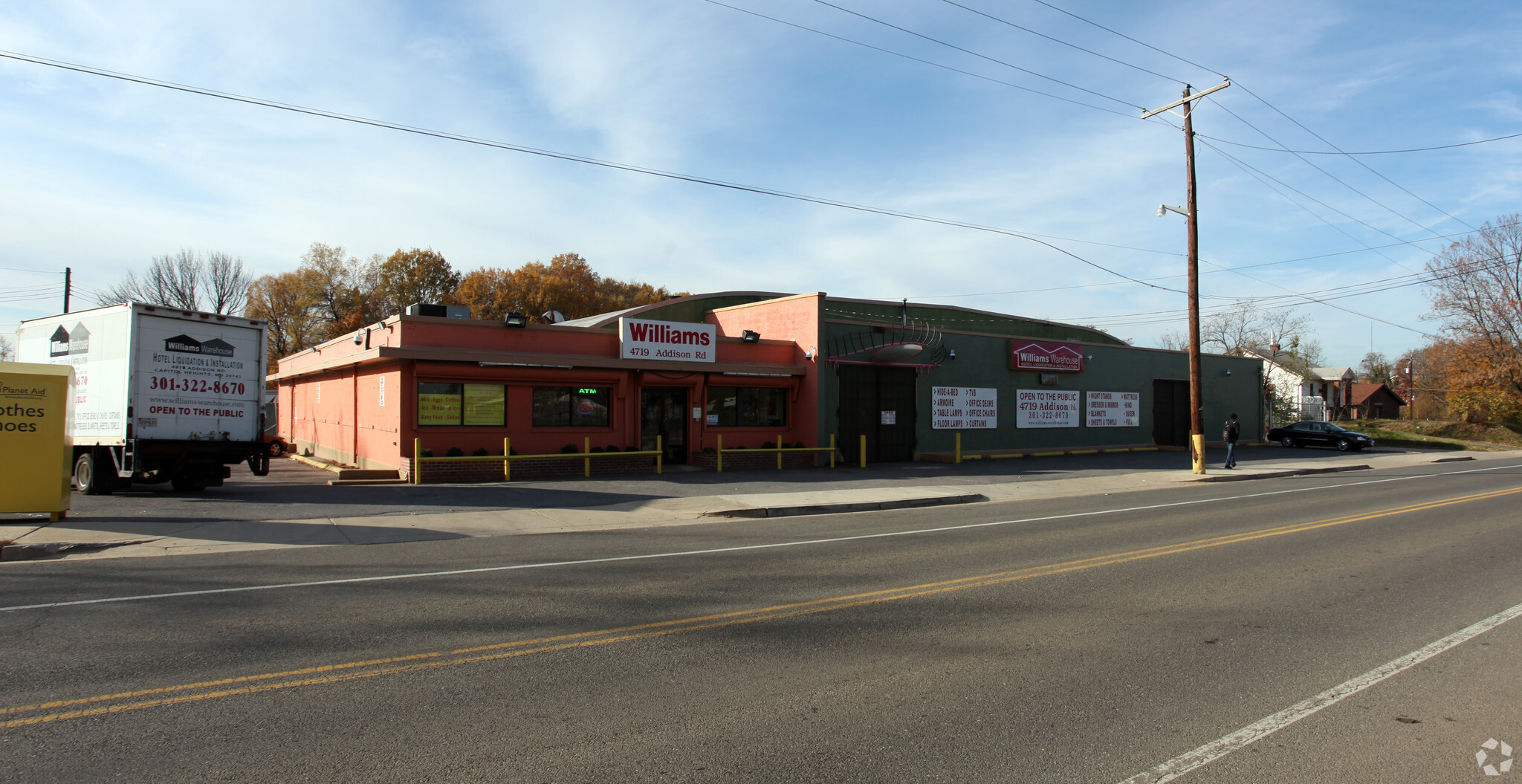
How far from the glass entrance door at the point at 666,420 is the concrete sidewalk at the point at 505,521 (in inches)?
134

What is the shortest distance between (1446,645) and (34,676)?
32.7ft

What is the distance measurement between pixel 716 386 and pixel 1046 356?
539 inches

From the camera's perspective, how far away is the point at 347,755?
4098 millimetres

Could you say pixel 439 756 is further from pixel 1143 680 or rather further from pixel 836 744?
pixel 1143 680

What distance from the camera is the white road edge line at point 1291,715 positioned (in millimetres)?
4035

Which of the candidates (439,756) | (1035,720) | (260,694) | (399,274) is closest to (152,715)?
(260,694)

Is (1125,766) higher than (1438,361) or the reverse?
the reverse

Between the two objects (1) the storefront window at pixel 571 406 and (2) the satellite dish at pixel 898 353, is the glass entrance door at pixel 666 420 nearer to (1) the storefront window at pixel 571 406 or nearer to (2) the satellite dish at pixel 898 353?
(1) the storefront window at pixel 571 406

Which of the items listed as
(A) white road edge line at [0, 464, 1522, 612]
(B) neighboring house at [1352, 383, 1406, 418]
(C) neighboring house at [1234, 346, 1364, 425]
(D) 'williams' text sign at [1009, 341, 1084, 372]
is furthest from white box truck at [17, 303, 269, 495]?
(B) neighboring house at [1352, 383, 1406, 418]

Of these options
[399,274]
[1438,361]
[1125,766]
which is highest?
[399,274]

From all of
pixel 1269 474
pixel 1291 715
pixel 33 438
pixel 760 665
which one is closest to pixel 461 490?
pixel 33 438

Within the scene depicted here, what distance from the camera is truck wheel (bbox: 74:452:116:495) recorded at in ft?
51.2

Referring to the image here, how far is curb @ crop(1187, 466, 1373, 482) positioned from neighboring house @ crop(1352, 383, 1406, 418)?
195ft

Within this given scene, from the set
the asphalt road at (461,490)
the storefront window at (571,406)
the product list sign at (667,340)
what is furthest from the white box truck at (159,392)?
the product list sign at (667,340)
